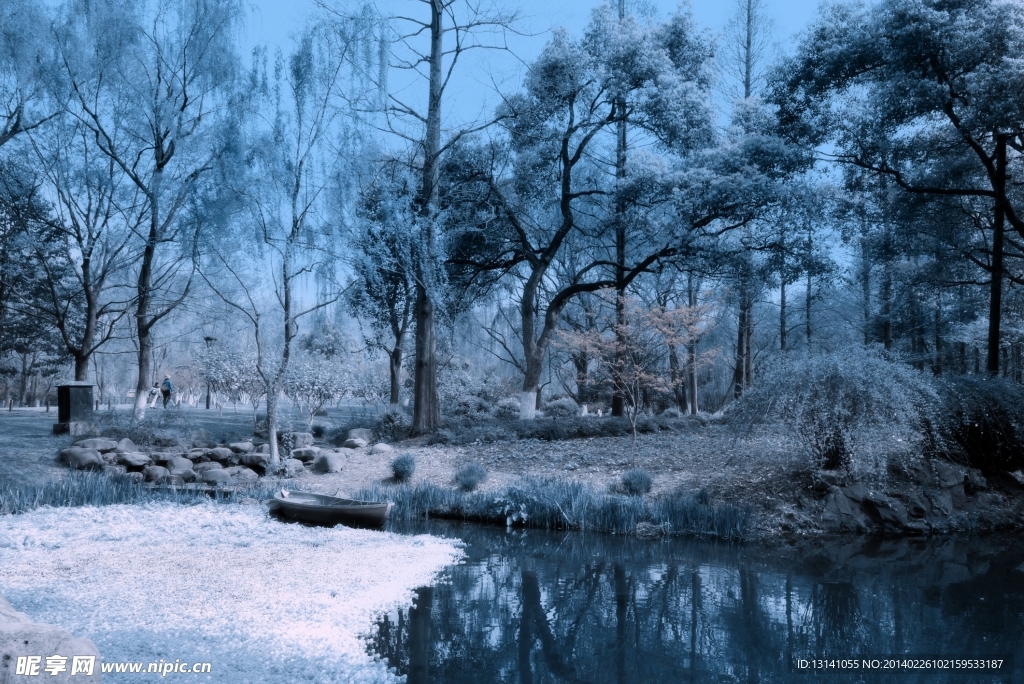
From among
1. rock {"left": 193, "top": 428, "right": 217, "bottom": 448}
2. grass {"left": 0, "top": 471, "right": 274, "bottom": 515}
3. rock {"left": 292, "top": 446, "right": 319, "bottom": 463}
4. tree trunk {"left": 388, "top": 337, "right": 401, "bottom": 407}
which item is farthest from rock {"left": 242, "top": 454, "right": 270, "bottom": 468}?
tree trunk {"left": 388, "top": 337, "right": 401, "bottom": 407}

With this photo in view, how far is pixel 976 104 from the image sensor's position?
11.2 meters

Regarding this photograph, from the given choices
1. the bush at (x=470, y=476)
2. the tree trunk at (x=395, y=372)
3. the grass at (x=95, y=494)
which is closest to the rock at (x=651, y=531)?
the bush at (x=470, y=476)

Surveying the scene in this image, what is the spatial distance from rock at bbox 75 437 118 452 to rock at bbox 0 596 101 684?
35.2ft

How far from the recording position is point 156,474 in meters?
10.7

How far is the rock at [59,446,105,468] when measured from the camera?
35.6ft

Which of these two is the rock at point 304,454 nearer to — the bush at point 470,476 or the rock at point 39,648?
the bush at point 470,476

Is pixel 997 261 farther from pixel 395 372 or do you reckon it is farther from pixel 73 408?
pixel 73 408

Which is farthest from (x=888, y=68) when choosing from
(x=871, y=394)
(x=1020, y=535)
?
(x=1020, y=535)

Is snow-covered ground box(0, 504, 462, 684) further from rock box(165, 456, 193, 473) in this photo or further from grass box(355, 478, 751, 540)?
rock box(165, 456, 193, 473)

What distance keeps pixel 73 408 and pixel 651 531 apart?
11426 mm

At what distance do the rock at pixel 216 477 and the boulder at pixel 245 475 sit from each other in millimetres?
170

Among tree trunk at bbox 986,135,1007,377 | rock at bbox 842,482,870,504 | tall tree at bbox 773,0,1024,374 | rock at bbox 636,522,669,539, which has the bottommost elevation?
rock at bbox 636,522,669,539

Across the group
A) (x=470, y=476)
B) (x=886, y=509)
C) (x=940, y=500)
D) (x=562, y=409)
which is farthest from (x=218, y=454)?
(x=940, y=500)

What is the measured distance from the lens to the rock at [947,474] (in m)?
8.38
